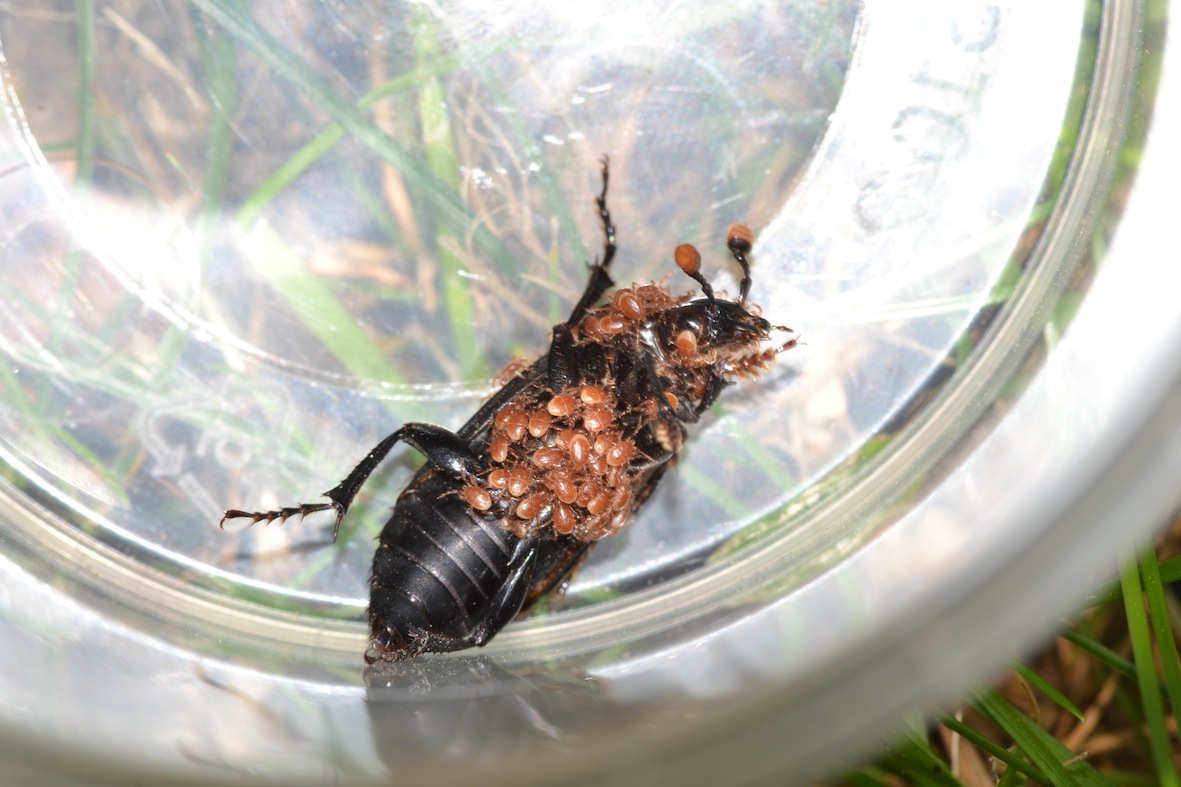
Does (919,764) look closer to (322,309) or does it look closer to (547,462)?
(547,462)

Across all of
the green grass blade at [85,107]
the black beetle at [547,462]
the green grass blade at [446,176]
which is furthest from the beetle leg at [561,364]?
the green grass blade at [85,107]

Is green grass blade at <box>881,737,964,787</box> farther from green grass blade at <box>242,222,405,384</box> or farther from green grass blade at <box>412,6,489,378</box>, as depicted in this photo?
green grass blade at <box>242,222,405,384</box>

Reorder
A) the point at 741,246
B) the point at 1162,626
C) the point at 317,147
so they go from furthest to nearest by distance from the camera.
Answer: the point at 317,147 < the point at 741,246 < the point at 1162,626

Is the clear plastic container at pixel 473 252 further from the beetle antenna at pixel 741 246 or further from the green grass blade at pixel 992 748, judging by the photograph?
the green grass blade at pixel 992 748

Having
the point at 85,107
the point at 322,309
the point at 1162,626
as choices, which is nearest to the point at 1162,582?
the point at 1162,626

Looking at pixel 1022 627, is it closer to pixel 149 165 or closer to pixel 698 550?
pixel 698 550

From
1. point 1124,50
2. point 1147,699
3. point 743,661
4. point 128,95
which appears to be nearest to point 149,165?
point 128,95
